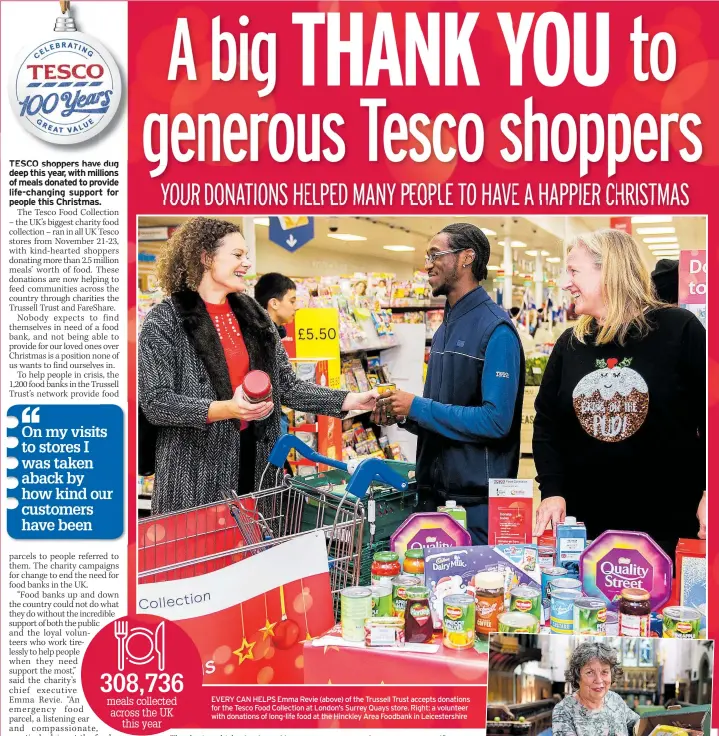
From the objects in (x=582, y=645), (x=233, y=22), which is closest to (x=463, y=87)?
(x=233, y=22)

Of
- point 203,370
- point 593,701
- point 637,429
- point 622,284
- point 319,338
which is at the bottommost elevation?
point 593,701

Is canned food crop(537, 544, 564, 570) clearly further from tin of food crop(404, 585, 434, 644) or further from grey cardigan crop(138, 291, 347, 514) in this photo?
grey cardigan crop(138, 291, 347, 514)

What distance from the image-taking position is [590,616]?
7.27 ft

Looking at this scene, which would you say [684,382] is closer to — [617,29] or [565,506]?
[565,506]

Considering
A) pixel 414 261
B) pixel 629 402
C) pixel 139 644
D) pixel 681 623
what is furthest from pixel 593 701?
pixel 414 261

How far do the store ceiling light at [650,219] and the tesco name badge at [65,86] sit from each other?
1.66 metres

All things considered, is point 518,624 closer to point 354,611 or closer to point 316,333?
point 354,611

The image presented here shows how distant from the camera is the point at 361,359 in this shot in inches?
131

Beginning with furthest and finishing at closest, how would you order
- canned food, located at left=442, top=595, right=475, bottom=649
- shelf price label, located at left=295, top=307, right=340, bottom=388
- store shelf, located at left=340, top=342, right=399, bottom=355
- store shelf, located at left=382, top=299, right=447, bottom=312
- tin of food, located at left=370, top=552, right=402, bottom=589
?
store shelf, located at left=382, top=299, right=447, bottom=312 < store shelf, located at left=340, top=342, right=399, bottom=355 < shelf price label, located at left=295, top=307, right=340, bottom=388 < tin of food, located at left=370, top=552, right=402, bottom=589 < canned food, located at left=442, top=595, right=475, bottom=649

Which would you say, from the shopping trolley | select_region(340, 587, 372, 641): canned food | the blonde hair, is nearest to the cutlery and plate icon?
the shopping trolley

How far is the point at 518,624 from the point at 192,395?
121cm

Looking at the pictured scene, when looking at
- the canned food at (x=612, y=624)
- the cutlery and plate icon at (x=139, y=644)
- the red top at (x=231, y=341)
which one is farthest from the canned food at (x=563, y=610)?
the cutlery and plate icon at (x=139, y=644)

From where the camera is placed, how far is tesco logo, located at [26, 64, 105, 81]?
242 cm

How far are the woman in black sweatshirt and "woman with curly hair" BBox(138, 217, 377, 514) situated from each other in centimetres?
100
